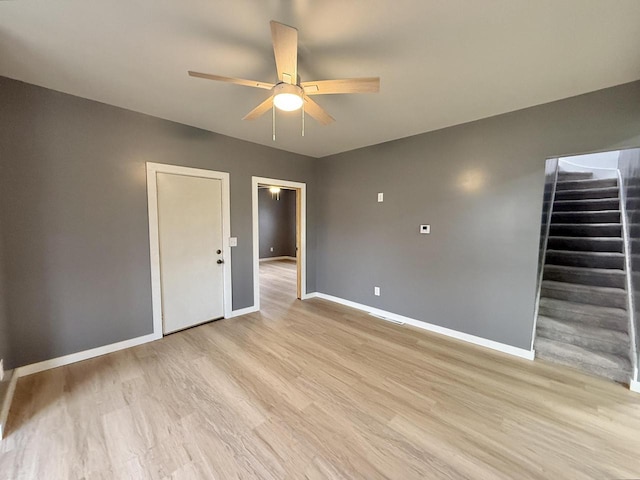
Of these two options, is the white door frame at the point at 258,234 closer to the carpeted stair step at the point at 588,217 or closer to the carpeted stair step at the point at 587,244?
the carpeted stair step at the point at 587,244

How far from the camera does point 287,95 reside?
1568 mm

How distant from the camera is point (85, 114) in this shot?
233cm

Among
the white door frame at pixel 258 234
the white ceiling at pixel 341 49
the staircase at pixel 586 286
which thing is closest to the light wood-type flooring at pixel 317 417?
the staircase at pixel 586 286

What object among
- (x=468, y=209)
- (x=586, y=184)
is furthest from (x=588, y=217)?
(x=468, y=209)

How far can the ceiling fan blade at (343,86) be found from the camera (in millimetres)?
1522

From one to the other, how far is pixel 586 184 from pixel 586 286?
98.2 inches

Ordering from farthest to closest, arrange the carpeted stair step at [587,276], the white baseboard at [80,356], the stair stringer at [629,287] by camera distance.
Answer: the carpeted stair step at [587,276], the white baseboard at [80,356], the stair stringer at [629,287]

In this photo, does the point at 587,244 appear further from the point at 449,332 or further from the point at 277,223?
the point at 277,223

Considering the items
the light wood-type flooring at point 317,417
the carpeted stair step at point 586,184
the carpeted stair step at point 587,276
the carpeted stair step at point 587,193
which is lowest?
the light wood-type flooring at point 317,417

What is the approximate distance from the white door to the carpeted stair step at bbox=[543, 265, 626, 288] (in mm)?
4550

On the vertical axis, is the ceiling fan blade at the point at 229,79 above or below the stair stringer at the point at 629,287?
above

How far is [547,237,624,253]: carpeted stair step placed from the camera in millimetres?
3174

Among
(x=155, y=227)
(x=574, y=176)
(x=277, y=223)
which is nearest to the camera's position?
(x=155, y=227)

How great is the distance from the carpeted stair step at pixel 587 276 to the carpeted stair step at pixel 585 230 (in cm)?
69
